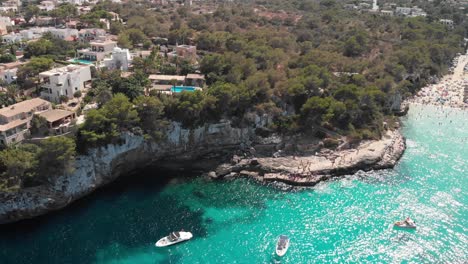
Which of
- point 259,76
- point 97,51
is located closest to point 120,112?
point 259,76

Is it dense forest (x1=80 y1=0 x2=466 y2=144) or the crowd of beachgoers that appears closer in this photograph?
dense forest (x1=80 y1=0 x2=466 y2=144)

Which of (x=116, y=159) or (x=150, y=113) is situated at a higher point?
(x=150, y=113)

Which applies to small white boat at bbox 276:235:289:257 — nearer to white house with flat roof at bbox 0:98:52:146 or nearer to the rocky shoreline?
the rocky shoreline

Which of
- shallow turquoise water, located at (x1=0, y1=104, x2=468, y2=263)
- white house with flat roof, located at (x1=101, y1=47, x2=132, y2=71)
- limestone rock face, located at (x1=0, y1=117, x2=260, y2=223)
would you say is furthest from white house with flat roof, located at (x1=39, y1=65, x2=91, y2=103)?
shallow turquoise water, located at (x1=0, y1=104, x2=468, y2=263)

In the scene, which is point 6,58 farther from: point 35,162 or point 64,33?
point 35,162

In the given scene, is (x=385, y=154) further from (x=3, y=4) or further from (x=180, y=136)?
(x=3, y=4)

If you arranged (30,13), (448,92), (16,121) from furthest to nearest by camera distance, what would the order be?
1. (30,13)
2. (448,92)
3. (16,121)

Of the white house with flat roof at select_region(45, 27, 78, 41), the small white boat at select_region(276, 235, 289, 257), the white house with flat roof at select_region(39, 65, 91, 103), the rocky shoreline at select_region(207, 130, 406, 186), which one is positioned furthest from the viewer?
the white house with flat roof at select_region(45, 27, 78, 41)
